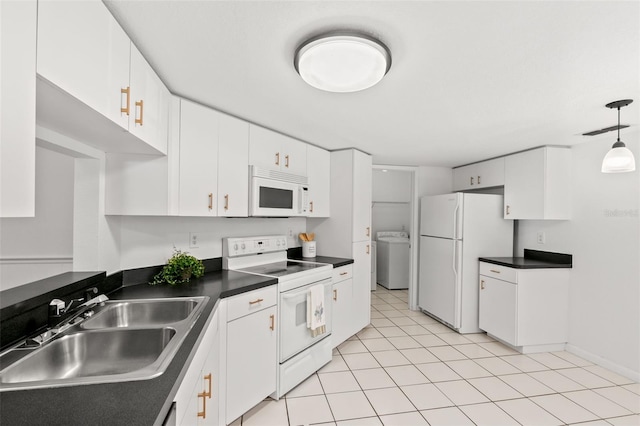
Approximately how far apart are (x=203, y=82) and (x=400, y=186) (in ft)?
17.8

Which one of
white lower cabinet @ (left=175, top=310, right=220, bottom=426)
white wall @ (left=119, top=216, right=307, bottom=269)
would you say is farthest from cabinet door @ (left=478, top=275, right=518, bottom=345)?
white lower cabinet @ (left=175, top=310, right=220, bottom=426)

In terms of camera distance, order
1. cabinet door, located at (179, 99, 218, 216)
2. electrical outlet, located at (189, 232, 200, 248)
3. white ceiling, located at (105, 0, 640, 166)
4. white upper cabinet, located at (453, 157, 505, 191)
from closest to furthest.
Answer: white ceiling, located at (105, 0, 640, 166) < cabinet door, located at (179, 99, 218, 216) < electrical outlet, located at (189, 232, 200, 248) < white upper cabinet, located at (453, 157, 505, 191)

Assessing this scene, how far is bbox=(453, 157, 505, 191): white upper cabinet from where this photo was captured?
12.3 ft

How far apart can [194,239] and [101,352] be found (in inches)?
48.8

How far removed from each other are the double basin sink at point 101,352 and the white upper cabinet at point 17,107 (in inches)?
21.2

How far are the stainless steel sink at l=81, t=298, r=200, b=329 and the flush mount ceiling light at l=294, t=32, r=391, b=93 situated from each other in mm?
1406

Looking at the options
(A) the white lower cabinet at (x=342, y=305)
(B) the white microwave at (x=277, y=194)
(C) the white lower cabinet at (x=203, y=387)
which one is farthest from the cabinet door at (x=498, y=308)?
(C) the white lower cabinet at (x=203, y=387)

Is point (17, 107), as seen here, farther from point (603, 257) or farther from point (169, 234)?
point (603, 257)

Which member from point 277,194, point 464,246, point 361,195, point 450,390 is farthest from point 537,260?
point 277,194

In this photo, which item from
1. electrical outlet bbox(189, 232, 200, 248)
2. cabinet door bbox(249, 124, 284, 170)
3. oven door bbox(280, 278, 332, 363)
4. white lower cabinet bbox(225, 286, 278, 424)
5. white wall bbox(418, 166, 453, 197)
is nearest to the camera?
white lower cabinet bbox(225, 286, 278, 424)

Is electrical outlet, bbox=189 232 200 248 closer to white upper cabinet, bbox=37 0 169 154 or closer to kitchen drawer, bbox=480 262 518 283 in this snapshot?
white upper cabinet, bbox=37 0 169 154

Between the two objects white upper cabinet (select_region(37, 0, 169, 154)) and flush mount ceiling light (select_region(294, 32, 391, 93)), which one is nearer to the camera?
white upper cabinet (select_region(37, 0, 169, 154))

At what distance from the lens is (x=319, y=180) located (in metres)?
3.34

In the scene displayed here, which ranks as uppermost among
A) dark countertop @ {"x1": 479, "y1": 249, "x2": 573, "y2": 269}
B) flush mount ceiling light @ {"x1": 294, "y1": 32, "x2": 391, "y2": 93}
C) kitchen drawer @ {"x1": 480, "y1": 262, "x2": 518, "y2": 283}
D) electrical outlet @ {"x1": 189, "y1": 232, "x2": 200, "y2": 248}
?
flush mount ceiling light @ {"x1": 294, "y1": 32, "x2": 391, "y2": 93}
